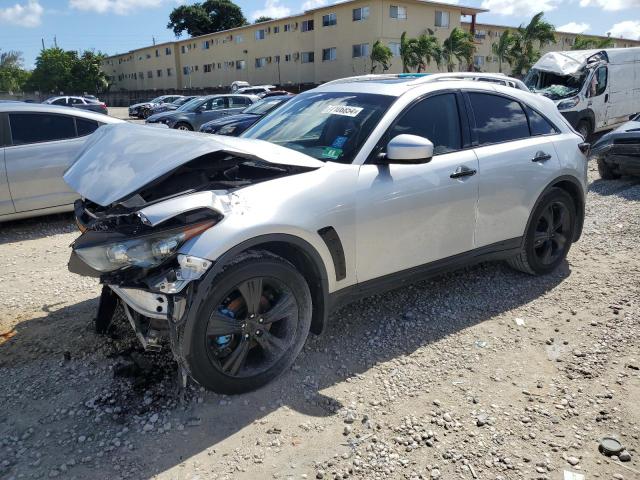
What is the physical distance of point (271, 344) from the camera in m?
3.06

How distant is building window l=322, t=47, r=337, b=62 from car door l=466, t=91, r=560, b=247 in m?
41.5

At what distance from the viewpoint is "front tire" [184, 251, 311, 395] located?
272 centimetres

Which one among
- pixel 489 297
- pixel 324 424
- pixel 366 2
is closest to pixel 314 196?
pixel 324 424

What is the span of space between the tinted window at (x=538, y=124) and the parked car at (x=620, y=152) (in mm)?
4953

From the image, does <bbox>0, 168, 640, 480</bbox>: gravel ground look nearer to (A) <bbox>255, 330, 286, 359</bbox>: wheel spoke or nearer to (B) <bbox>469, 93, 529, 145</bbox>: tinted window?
(A) <bbox>255, 330, 286, 359</bbox>: wheel spoke

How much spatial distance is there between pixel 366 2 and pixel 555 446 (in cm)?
4172

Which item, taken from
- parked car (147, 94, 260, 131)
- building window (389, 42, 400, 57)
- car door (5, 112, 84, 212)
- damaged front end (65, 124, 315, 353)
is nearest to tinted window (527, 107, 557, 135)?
damaged front end (65, 124, 315, 353)

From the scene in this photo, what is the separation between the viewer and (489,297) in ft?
14.3

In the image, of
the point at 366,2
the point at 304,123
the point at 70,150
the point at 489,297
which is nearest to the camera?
the point at 304,123

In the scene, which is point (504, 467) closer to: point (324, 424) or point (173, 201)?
point (324, 424)

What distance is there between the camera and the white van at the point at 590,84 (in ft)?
40.2

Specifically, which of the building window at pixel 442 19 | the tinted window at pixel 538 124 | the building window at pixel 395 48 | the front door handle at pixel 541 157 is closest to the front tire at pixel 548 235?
the front door handle at pixel 541 157

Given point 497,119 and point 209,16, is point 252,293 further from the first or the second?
point 209,16

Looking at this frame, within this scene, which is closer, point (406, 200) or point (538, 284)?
point (406, 200)
